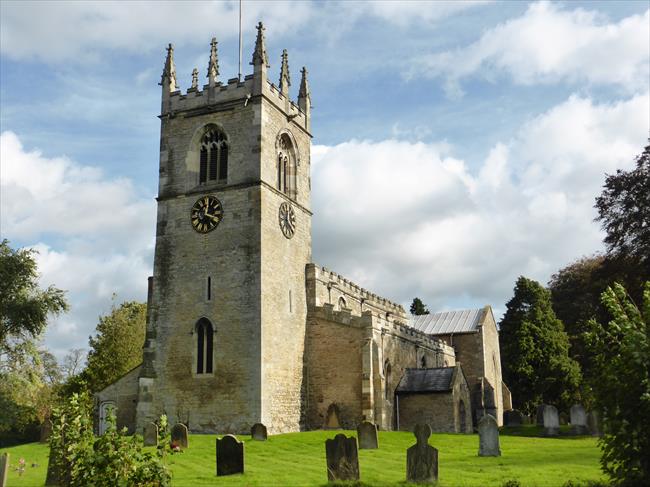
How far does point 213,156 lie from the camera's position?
32.4 m

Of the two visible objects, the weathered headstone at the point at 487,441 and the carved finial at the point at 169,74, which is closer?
the weathered headstone at the point at 487,441

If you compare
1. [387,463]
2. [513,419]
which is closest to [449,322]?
[513,419]

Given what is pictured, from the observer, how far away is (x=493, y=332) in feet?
175

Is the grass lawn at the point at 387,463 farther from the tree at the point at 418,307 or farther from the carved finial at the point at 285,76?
the tree at the point at 418,307

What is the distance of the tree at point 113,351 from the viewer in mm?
45562

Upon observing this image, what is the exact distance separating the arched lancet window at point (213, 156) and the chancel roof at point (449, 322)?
985 inches

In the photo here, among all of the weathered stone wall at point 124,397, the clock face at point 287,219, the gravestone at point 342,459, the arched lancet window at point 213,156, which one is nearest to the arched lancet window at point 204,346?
the weathered stone wall at point 124,397

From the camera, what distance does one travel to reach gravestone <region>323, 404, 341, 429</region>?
101ft

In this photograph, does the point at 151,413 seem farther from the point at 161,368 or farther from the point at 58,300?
the point at 58,300

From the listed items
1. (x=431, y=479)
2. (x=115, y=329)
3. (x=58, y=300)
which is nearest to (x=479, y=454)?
(x=431, y=479)

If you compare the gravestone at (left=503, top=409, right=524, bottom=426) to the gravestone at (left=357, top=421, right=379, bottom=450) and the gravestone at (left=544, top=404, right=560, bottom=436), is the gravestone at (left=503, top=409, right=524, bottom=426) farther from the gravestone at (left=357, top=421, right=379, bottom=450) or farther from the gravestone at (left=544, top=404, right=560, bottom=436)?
the gravestone at (left=357, top=421, right=379, bottom=450)

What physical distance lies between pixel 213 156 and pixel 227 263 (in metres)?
5.39

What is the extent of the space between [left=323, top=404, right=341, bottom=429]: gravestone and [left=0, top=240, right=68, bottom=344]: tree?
45.9 feet

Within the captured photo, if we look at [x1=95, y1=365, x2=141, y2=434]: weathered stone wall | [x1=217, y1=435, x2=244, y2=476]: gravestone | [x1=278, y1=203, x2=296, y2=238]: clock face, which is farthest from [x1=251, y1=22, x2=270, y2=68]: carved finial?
[x1=217, y1=435, x2=244, y2=476]: gravestone
